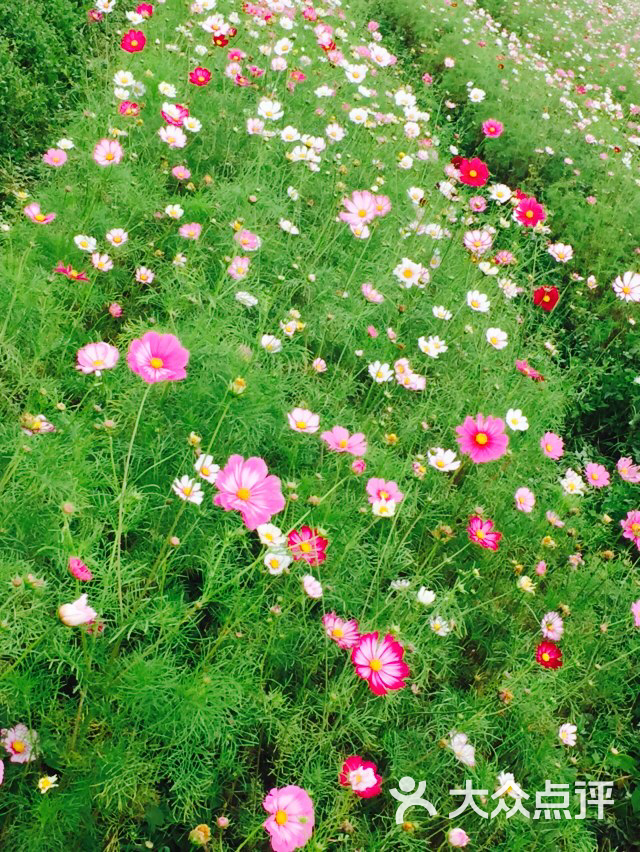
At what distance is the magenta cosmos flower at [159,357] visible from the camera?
49.5 inches

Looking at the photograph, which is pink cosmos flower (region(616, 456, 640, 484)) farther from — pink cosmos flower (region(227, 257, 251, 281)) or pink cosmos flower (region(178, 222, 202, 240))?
pink cosmos flower (region(178, 222, 202, 240))

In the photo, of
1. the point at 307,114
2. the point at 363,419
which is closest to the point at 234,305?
the point at 363,419

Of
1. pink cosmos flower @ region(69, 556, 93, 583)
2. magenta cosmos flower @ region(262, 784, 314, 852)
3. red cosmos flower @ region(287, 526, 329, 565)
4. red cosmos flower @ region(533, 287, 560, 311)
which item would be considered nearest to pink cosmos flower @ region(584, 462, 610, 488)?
red cosmos flower @ region(533, 287, 560, 311)

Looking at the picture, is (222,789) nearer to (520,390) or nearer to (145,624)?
(145,624)

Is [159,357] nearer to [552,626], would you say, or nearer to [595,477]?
[552,626]

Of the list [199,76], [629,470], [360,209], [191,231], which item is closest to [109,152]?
[191,231]

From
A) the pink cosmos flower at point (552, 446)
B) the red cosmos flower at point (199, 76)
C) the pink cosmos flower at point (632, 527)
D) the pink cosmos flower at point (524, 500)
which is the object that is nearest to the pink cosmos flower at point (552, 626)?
the pink cosmos flower at point (524, 500)

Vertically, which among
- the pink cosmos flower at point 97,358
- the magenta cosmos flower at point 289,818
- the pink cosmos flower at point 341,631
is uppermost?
the pink cosmos flower at point 97,358

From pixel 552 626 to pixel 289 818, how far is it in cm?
81

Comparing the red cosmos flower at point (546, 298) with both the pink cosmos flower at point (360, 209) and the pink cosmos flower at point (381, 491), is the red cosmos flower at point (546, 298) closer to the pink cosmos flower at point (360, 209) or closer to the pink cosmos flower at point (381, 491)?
the pink cosmos flower at point (360, 209)

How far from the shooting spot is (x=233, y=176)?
105 inches

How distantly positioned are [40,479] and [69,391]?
0.45m

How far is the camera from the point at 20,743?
1.11 meters

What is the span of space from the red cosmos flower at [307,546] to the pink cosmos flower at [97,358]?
535mm
